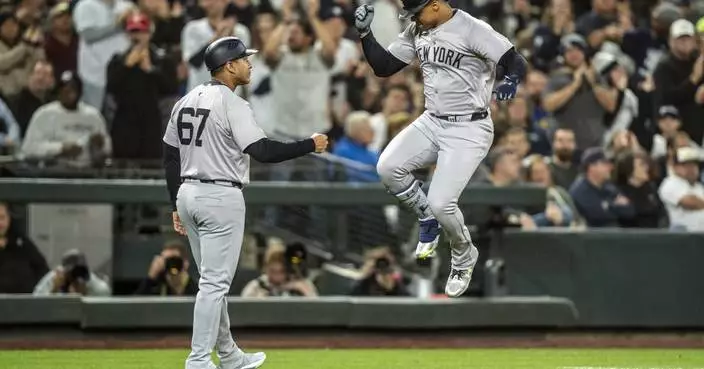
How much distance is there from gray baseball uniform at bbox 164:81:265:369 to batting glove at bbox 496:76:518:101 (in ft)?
4.91

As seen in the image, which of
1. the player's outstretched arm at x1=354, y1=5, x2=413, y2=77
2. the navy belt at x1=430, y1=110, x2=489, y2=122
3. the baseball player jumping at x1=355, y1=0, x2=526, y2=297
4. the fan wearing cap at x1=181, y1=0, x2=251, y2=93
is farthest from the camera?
the fan wearing cap at x1=181, y1=0, x2=251, y2=93

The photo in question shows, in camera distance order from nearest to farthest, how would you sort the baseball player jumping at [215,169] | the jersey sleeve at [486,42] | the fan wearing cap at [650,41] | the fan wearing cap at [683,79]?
Result: the baseball player jumping at [215,169], the jersey sleeve at [486,42], the fan wearing cap at [683,79], the fan wearing cap at [650,41]

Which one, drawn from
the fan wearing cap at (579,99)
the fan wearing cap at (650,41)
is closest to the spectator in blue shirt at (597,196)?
the fan wearing cap at (579,99)

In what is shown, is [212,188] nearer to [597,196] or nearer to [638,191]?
[597,196]

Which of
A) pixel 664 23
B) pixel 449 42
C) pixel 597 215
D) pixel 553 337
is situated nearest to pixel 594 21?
pixel 664 23

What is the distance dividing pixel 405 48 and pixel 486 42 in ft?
2.04

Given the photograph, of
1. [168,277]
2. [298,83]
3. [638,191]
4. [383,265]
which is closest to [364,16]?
[383,265]

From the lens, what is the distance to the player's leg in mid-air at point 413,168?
990 centimetres

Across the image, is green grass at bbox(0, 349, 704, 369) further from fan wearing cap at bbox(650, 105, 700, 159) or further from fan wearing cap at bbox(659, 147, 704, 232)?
fan wearing cap at bbox(650, 105, 700, 159)

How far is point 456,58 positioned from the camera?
9.82m

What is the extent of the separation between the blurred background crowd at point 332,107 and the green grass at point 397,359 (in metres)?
1.16

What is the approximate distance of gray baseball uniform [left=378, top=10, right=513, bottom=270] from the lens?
386 inches

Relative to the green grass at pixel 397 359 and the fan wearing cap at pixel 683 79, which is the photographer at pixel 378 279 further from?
the fan wearing cap at pixel 683 79

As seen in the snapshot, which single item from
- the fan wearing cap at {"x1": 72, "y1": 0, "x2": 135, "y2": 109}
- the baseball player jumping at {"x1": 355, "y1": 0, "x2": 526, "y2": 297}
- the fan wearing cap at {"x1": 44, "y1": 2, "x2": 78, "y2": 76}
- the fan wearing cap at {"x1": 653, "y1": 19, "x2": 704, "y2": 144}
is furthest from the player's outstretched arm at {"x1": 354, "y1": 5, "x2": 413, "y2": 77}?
the fan wearing cap at {"x1": 653, "y1": 19, "x2": 704, "y2": 144}
